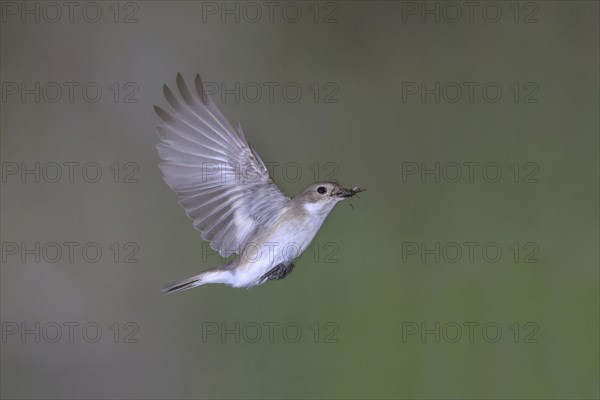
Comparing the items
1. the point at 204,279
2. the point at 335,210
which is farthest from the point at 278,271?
the point at 335,210

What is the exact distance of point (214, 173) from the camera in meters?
1.14

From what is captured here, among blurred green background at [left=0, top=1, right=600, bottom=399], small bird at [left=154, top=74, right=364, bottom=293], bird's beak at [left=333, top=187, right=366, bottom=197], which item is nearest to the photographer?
bird's beak at [left=333, top=187, right=366, bottom=197]

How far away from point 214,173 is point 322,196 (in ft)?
0.69

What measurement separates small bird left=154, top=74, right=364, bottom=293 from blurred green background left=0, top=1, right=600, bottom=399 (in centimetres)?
72

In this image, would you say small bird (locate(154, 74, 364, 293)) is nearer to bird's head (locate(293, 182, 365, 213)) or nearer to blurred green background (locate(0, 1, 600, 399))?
bird's head (locate(293, 182, 365, 213))

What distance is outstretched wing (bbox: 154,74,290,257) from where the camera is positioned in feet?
3.56

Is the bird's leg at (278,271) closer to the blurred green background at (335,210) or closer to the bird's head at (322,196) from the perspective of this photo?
the bird's head at (322,196)

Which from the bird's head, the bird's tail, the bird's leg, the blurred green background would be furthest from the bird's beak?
the blurred green background

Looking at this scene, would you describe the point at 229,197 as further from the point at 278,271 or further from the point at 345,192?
the point at 345,192

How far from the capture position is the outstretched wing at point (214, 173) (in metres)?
1.08

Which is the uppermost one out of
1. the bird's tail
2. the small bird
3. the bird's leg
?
the small bird

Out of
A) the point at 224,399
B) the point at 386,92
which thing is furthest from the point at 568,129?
the point at 224,399

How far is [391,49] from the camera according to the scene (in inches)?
86.7

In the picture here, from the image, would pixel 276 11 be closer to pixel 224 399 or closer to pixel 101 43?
pixel 101 43
